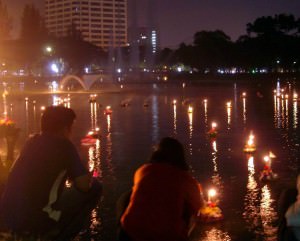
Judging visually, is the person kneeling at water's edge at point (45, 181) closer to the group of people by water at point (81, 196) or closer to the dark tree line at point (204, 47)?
the group of people by water at point (81, 196)

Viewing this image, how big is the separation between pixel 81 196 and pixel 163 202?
1.34 meters

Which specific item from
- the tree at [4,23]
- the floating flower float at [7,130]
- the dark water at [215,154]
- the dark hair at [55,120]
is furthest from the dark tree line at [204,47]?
the dark hair at [55,120]

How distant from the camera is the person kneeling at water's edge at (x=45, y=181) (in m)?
5.46

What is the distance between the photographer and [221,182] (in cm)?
1087

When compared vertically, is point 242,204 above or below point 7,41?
below

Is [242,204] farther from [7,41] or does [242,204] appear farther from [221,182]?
[7,41]

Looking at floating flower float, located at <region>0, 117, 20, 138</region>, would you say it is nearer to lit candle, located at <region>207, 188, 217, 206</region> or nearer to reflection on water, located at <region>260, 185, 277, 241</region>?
lit candle, located at <region>207, 188, 217, 206</region>

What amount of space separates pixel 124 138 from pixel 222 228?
400 inches

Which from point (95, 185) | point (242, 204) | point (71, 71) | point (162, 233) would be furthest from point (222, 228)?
point (71, 71)

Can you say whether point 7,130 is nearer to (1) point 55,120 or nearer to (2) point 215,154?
(2) point 215,154

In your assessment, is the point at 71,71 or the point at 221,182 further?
the point at 71,71

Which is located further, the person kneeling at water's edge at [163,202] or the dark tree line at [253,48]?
the dark tree line at [253,48]

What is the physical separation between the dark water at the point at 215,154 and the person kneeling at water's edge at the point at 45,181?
2.11 meters

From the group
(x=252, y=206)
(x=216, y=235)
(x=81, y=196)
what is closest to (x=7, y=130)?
(x=252, y=206)
